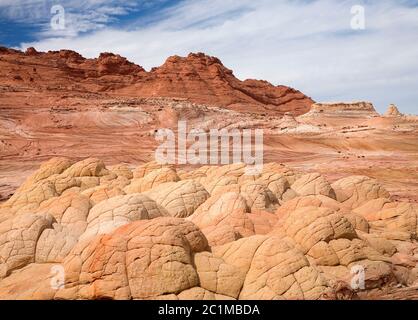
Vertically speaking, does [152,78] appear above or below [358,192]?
above

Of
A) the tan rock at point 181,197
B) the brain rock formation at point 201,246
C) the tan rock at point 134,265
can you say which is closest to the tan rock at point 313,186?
the brain rock formation at point 201,246

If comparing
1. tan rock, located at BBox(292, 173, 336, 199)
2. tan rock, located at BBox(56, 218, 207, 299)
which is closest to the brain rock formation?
tan rock, located at BBox(56, 218, 207, 299)

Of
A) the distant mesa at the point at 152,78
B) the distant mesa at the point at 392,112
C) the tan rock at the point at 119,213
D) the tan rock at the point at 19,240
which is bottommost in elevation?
the tan rock at the point at 19,240

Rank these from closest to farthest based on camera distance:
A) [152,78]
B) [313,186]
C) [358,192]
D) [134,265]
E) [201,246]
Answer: [134,265], [201,246], [313,186], [358,192], [152,78]

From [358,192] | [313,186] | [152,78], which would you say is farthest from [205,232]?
[152,78]

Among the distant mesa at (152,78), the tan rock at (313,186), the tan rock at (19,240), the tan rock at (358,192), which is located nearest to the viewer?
the tan rock at (19,240)

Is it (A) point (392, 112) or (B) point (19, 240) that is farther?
(A) point (392, 112)

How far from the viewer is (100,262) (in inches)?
266

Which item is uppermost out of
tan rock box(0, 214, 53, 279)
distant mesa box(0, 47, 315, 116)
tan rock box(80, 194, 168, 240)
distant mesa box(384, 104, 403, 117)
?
distant mesa box(0, 47, 315, 116)

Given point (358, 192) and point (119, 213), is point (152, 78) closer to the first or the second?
point (358, 192)

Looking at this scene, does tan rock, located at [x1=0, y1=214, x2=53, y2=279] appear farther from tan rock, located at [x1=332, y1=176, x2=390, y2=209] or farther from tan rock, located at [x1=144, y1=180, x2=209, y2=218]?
tan rock, located at [x1=332, y1=176, x2=390, y2=209]

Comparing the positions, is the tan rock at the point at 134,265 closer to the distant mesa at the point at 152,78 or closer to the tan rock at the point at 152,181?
the tan rock at the point at 152,181

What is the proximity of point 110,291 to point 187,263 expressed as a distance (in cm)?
121

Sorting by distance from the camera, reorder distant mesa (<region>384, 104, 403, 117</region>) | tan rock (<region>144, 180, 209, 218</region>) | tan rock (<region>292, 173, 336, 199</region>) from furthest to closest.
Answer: distant mesa (<region>384, 104, 403, 117</region>), tan rock (<region>292, 173, 336, 199</region>), tan rock (<region>144, 180, 209, 218</region>)
